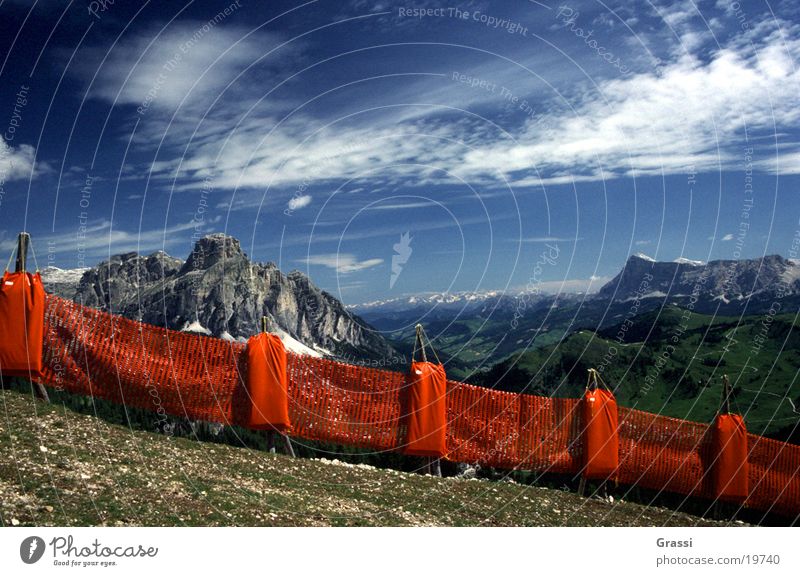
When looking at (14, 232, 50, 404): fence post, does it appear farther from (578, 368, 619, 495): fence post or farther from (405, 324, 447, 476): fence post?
(578, 368, 619, 495): fence post

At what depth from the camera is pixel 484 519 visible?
51.2 feet

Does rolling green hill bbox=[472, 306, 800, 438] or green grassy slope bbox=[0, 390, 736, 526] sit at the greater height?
green grassy slope bbox=[0, 390, 736, 526]

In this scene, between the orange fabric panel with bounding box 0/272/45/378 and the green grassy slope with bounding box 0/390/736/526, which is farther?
the orange fabric panel with bounding box 0/272/45/378

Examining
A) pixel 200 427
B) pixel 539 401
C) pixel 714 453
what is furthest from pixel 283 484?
pixel 714 453

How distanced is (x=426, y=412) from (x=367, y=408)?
1.70m

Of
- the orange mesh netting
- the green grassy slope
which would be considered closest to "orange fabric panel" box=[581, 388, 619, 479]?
the green grassy slope

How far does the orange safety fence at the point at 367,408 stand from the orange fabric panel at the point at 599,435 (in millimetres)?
279

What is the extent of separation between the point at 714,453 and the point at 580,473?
5.27 m

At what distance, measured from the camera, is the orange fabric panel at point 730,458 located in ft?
73.2

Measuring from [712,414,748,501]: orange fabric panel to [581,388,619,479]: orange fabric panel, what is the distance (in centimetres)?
403

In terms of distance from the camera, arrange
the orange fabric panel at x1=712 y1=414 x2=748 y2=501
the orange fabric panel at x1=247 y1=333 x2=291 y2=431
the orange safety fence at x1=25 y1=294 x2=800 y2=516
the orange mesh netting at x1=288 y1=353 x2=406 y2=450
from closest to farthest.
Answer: the orange safety fence at x1=25 y1=294 x2=800 y2=516
the orange fabric panel at x1=247 y1=333 x2=291 y2=431
the orange mesh netting at x1=288 y1=353 x2=406 y2=450
the orange fabric panel at x1=712 y1=414 x2=748 y2=501

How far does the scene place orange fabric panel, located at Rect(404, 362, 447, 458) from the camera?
19.3 metres
